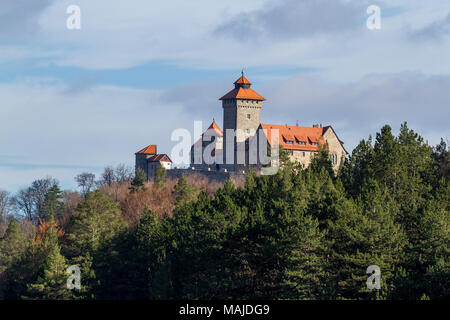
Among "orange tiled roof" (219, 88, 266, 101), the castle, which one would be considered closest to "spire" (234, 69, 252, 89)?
the castle

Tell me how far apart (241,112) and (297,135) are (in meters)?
8.55

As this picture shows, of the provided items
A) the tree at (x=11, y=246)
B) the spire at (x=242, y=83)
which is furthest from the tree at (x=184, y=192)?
the spire at (x=242, y=83)

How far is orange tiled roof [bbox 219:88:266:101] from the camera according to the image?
12300 centimetres

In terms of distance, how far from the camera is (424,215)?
64.6 metres

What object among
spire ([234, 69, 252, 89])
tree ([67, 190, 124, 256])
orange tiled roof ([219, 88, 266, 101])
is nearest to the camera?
tree ([67, 190, 124, 256])

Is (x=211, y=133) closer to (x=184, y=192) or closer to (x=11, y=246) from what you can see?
(x=184, y=192)

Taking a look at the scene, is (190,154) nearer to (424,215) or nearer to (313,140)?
(313,140)

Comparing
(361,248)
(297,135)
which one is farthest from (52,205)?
(361,248)

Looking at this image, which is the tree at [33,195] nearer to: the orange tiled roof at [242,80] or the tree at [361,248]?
the orange tiled roof at [242,80]

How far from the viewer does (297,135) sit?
4825 inches

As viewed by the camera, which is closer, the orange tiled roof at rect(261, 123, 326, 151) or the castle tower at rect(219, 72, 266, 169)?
the orange tiled roof at rect(261, 123, 326, 151)

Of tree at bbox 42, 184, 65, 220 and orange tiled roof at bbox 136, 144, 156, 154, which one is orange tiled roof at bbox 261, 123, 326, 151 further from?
tree at bbox 42, 184, 65, 220

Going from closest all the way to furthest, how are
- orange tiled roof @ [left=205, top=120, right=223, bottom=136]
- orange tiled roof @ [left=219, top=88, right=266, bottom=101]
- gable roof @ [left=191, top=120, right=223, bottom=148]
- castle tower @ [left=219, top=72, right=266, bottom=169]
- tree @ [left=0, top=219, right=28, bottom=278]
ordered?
1. tree @ [left=0, top=219, right=28, bottom=278]
2. castle tower @ [left=219, top=72, right=266, bottom=169]
3. orange tiled roof @ [left=219, top=88, right=266, bottom=101]
4. gable roof @ [left=191, top=120, right=223, bottom=148]
5. orange tiled roof @ [left=205, top=120, right=223, bottom=136]
